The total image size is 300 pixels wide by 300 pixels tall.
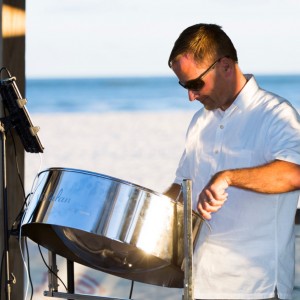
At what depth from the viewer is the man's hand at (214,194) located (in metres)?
2.23

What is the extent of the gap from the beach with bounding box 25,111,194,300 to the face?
7726 mm

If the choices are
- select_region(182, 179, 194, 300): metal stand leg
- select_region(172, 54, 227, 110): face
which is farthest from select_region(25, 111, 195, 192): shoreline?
select_region(182, 179, 194, 300): metal stand leg

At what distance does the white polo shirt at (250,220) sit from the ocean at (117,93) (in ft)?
52.3

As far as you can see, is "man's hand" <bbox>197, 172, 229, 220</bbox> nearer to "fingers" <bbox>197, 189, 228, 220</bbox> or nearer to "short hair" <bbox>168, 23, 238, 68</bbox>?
"fingers" <bbox>197, 189, 228, 220</bbox>

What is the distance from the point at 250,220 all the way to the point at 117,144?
44.3ft

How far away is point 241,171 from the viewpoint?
2322 mm

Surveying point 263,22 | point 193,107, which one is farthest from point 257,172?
point 263,22

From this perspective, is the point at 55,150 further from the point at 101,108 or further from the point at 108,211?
the point at 108,211

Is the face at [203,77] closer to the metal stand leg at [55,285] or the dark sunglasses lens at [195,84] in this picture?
the dark sunglasses lens at [195,84]

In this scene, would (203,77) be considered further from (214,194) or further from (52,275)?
(52,275)

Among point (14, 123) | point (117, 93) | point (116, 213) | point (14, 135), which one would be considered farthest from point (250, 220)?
point (117, 93)

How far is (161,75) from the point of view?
23469 millimetres

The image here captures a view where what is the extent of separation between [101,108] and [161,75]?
374 centimetres

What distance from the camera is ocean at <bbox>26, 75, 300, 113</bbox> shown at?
798 inches
